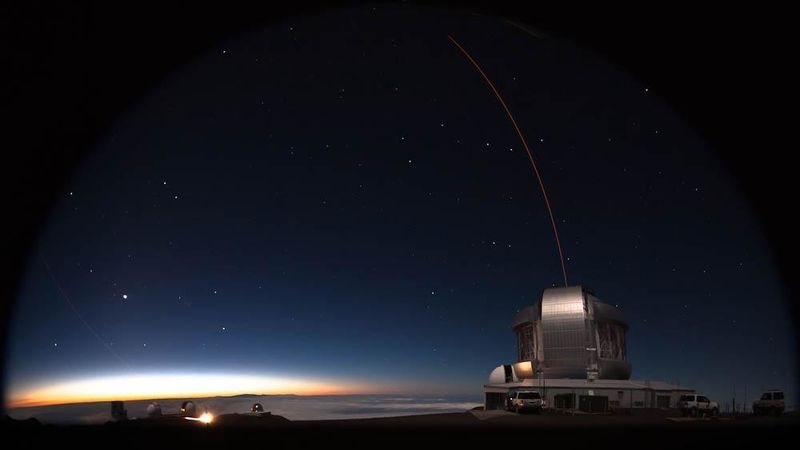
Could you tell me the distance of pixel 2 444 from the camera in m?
15.1

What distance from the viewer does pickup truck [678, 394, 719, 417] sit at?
109 ft

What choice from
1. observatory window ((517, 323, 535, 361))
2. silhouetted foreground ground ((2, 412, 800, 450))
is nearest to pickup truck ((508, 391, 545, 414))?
silhouetted foreground ground ((2, 412, 800, 450))

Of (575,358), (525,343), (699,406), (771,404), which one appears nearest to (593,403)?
(575,358)

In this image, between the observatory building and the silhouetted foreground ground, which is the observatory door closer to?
the observatory building

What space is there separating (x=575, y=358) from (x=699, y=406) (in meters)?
24.9

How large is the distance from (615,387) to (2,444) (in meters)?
47.1

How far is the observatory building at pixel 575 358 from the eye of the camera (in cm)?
5025

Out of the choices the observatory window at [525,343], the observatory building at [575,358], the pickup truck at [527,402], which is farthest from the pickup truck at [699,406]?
the observatory window at [525,343]

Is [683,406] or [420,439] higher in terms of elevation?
[420,439]

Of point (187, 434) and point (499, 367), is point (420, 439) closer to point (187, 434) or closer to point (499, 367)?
point (187, 434)

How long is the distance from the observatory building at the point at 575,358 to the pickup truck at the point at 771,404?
15389 millimetres

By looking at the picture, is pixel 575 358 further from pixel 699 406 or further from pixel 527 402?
pixel 527 402

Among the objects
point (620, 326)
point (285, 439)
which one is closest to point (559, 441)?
point (285, 439)

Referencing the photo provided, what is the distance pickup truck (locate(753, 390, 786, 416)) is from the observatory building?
50.5 ft
